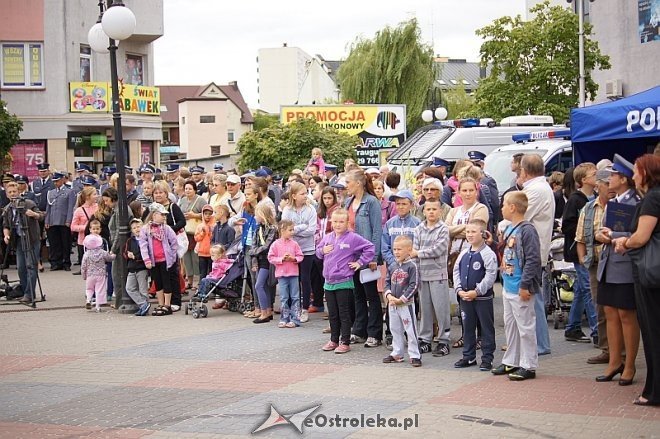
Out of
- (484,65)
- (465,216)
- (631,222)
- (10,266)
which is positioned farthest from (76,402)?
(484,65)

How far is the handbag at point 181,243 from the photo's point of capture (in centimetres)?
1509

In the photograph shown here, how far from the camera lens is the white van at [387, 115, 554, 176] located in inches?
921

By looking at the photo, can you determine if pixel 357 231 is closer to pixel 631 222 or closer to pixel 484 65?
pixel 631 222

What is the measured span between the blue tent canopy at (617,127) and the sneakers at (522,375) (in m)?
3.45

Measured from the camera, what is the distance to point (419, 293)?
1085cm

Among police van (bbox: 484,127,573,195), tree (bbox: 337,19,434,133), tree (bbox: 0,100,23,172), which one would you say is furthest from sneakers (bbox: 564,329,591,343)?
tree (bbox: 337,19,434,133)

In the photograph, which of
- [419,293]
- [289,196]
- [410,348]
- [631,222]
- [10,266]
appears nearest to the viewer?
[631,222]

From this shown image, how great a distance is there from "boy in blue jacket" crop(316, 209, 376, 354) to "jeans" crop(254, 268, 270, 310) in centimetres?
230

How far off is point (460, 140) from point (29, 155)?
61.9 feet

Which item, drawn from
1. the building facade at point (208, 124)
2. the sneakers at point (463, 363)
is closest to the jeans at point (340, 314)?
the sneakers at point (463, 363)

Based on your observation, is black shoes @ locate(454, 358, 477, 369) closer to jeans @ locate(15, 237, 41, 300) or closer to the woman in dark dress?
the woman in dark dress

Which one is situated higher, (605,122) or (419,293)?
(605,122)

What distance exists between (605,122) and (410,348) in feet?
12.9

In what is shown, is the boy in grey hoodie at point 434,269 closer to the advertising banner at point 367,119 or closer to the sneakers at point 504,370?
the sneakers at point 504,370
